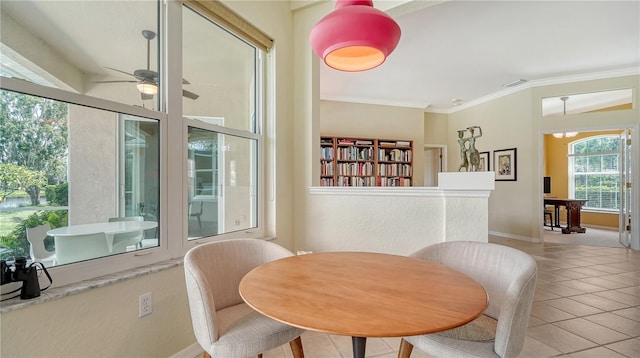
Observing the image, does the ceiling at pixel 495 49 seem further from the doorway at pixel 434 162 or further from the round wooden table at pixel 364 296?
the round wooden table at pixel 364 296

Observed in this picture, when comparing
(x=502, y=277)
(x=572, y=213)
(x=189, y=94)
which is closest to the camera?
(x=502, y=277)

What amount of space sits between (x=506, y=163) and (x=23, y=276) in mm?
6725

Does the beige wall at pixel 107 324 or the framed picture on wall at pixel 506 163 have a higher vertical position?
the framed picture on wall at pixel 506 163

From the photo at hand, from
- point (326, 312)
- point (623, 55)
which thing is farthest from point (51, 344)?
point (623, 55)

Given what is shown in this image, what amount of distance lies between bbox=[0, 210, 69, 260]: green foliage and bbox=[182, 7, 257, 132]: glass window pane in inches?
35.4

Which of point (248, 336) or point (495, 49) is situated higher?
point (495, 49)

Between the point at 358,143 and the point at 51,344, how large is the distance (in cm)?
529

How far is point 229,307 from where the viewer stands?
1542 millimetres

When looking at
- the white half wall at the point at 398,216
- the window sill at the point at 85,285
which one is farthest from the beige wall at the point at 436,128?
the window sill at the point at 85,285

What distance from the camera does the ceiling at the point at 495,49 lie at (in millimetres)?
3086

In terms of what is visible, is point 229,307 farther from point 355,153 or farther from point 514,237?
point 514,237

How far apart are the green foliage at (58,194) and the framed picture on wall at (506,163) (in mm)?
6456

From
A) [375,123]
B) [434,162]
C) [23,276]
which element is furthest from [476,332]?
[434,162]

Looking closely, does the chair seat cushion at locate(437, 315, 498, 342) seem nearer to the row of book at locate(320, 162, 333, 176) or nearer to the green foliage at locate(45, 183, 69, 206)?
the green foliage at locate(45, 183, 69, 206)
